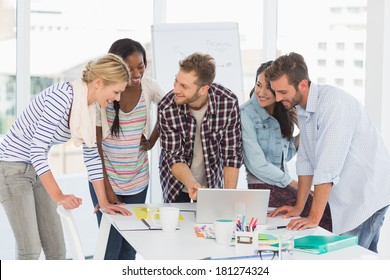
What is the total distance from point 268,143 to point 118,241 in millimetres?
863

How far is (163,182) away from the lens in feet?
10.2

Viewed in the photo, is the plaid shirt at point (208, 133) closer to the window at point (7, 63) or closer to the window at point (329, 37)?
the window at point (7, 63)

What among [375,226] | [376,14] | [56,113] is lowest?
[375,226]

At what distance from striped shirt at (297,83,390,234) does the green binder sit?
0.37 meters

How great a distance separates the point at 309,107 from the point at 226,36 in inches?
81.6

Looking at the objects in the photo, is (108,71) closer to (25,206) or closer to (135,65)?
(135,65)

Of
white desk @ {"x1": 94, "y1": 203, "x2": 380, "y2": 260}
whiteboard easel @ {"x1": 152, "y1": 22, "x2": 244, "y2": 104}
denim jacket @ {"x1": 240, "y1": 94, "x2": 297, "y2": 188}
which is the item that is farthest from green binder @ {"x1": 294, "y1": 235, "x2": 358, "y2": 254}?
whiteboard easel @ {"x1": 152, "y1": 22, "x2": 244, "y2": 104}

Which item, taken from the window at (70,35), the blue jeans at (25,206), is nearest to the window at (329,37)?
the window at (70,35)

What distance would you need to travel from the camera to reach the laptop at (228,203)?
2508 millimetres

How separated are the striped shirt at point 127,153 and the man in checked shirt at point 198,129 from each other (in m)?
0.14

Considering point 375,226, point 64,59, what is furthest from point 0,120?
point 375,226

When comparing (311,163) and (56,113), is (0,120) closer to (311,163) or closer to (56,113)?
(56,113)

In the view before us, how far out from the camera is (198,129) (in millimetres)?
2990

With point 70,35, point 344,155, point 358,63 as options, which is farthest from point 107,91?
point 358,63
